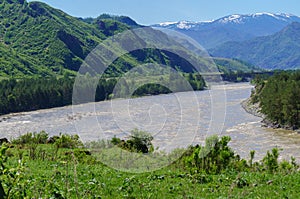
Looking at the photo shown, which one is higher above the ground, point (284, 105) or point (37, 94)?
point (37, 94)

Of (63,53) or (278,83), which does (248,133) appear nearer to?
(278,83)

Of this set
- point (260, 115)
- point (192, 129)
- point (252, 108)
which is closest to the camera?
point (192, 129)

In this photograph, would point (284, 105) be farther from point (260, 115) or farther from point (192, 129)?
point (192, 129)

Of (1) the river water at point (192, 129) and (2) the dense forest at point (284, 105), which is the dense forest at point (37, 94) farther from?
(2) the dense forest at point (284, 105)

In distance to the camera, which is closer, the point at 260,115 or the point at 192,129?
the point at 192,129

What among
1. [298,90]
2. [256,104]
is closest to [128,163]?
[298,90]

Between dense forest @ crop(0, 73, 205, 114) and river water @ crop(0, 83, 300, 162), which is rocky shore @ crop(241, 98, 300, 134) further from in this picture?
dense forest @ crop(0, 73, 205, 114)

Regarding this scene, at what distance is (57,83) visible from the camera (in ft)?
348

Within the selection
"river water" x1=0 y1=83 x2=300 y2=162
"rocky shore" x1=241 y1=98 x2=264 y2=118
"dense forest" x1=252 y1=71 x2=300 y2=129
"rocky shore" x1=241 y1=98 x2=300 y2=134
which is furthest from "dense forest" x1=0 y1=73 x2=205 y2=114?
"dense forest" x1=252 y1=71 x2=300 y2=129

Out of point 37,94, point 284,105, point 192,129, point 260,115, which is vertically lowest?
point 260,115

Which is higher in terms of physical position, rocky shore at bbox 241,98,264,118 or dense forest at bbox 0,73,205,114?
dense forest at bbox 0,73,205,114

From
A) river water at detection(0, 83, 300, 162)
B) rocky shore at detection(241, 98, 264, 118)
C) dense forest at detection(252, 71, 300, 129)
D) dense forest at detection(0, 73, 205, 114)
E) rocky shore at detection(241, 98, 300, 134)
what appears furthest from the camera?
dense forest at detection(0, 73, 205, 114)

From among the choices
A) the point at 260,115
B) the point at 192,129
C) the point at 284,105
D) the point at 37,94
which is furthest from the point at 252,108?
the point at 37,94

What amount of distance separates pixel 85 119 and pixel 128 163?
141 ft
